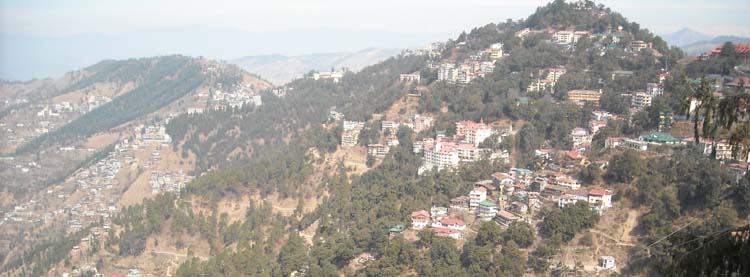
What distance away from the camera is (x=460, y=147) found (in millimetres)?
23094

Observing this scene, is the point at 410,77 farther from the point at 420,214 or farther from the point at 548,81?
the point at 420,214

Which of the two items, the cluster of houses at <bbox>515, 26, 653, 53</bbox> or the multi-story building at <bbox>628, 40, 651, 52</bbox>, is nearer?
the multi-story building at <bbox>628, 40, 651, 52</bbox>

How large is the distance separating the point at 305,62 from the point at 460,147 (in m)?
143

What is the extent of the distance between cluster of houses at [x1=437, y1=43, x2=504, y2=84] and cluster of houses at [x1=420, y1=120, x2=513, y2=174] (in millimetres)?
6849

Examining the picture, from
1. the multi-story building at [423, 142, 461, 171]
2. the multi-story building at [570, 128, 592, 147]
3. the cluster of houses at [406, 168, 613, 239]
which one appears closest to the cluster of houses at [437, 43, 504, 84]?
the multi-story building at [423, 142, 461, 171]

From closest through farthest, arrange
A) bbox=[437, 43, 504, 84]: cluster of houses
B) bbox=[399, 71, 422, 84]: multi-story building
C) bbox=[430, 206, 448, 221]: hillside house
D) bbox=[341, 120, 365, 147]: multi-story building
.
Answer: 1. bbox=[430, 206, 448, 221]: hillside house
2. bbox=[341, 120, 365, 147]: multi-story building
3. bbox=[437, 43, 504, 84]: cluster of houses
4. bbox=[399, 71, 422, 84]: multi-story building

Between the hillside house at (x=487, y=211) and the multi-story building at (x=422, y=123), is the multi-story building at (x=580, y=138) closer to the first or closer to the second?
the hillside house at (x=487, y=211)

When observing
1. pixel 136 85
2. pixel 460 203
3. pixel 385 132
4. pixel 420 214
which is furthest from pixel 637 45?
pixel 136 85

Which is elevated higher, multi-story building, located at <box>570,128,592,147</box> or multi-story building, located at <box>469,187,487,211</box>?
multi-story building, located at <box>570,128,592,147</box>

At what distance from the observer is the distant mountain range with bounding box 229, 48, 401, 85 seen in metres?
148

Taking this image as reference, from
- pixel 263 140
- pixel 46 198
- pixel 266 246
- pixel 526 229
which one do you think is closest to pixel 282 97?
pixel 263 140

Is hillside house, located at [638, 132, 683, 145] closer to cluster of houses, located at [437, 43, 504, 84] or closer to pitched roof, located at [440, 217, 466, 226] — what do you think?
pitched roof, located at [440, 217, 466, 226]

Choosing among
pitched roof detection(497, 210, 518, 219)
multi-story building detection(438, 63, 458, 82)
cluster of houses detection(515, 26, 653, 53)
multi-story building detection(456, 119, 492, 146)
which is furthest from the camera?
multi-story building detection(438, 63, 458, 82)

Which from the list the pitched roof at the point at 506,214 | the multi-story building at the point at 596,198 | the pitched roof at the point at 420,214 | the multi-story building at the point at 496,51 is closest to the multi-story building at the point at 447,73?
the multi-story building at the point at 496,51
